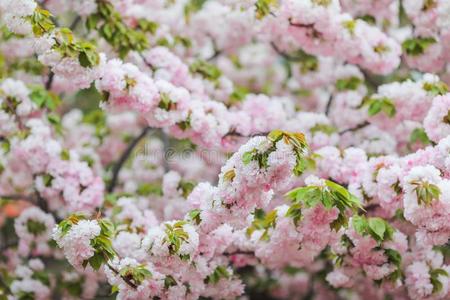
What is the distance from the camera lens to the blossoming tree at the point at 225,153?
2.56 metres

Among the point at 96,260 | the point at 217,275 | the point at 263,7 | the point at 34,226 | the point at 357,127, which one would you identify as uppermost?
the point at 263,7

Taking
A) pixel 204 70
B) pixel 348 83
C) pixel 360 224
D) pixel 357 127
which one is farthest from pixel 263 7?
pixel 360 224

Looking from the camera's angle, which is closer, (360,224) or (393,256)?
(360,224)

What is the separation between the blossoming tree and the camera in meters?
2.56

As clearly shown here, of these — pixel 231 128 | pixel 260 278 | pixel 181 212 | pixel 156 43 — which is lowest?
pixel 260 278

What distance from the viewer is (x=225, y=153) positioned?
3.78 m

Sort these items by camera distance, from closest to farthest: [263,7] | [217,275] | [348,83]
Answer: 1. [217,275]
2. [263,7]
3. [348,83]

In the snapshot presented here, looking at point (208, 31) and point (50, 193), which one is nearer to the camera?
point (50, 193)

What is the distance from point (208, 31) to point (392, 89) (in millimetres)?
1656

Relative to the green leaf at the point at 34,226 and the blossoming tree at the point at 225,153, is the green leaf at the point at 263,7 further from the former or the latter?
the green leaf at the point at 34,226

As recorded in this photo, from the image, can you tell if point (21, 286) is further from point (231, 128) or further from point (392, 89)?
point (392, 89)

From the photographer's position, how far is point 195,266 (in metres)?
2.92

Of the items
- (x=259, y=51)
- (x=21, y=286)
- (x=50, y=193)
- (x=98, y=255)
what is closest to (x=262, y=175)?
(x=98, y=255)

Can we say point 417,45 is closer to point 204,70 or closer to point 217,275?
point 204,70
